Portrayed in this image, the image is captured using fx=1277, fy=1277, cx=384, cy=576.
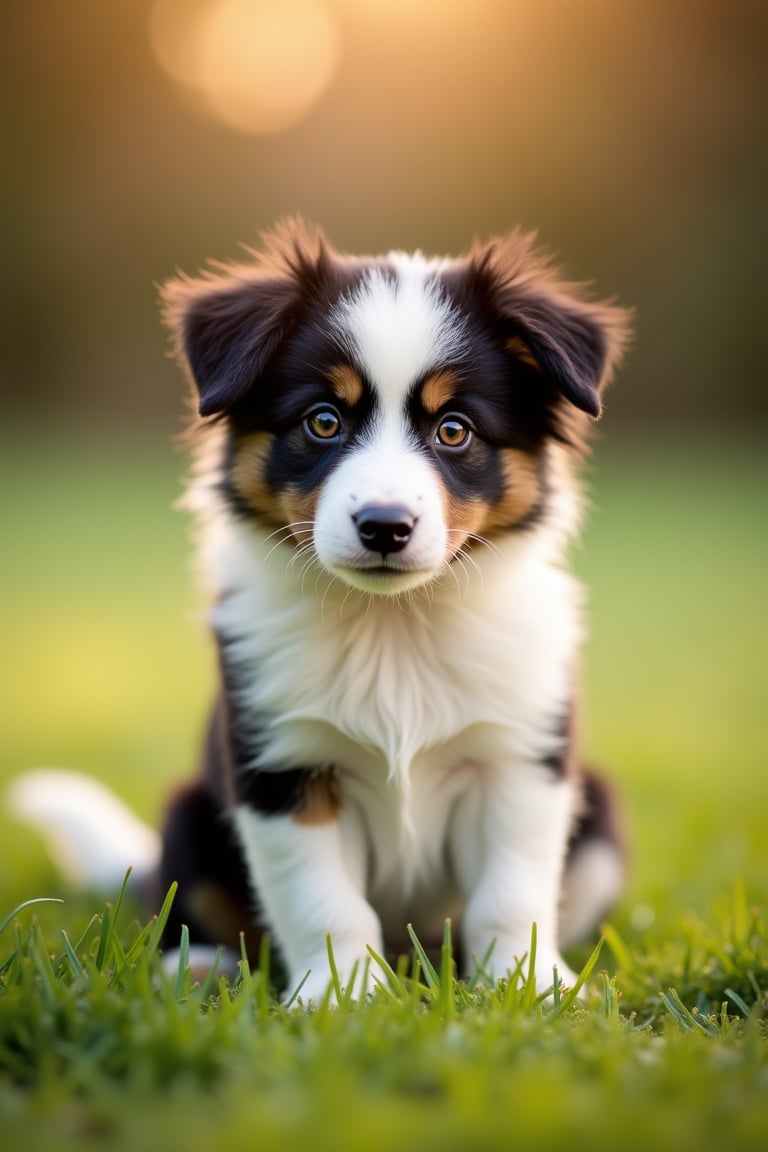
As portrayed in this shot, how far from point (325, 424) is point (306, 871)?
3.36 feet

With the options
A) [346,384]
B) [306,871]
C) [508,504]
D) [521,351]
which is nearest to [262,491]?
[346,384]

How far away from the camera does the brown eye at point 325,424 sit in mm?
2955

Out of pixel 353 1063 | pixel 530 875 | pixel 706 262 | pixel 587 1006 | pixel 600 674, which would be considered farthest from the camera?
pixel 706 262

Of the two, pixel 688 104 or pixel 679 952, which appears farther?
pixel 688 104

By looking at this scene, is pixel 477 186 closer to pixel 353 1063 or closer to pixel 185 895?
pixel 185 895

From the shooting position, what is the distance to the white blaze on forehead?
9.50 ft

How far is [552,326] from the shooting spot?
10.0 ft

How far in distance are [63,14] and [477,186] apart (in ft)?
22.9

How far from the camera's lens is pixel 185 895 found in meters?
3.42

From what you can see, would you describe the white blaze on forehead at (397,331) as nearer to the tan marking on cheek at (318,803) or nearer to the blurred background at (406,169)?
the tan marking on cheek at (318,803)

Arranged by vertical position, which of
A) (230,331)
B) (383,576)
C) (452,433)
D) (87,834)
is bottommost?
(87,834)

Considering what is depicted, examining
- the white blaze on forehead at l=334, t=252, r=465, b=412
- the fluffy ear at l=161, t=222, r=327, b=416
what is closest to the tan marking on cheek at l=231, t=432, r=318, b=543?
the fluffy ear at l=161, t=222, r=327, b=416

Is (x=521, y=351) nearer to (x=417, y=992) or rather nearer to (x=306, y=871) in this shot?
(x=306, y=871)

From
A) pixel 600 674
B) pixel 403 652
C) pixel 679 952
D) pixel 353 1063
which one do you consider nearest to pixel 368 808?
pixel 403 652
